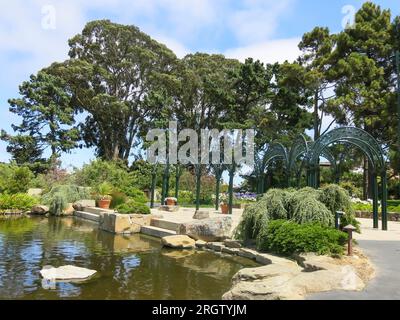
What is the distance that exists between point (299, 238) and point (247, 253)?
62.3 inches

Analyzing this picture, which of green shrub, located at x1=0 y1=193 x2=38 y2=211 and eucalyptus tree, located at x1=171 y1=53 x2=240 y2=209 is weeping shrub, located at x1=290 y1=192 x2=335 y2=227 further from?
eucalyptus tree, located at x1=171 y1=53 x2=240 y2=209

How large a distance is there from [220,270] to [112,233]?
20.9 feet

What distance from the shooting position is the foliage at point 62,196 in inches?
761

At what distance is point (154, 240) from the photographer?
1208cm

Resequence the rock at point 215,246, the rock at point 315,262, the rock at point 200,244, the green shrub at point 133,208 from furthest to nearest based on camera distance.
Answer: the green shrub at point 133,208
the rock at point 200,244
the rock at point 215,246
the rock at point 315,262

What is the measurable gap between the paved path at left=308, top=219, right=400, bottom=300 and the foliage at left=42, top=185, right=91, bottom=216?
13617mm

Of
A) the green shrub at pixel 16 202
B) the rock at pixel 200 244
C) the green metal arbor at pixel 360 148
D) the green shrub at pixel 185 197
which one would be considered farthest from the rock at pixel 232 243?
the green shrub at pixel 185 197

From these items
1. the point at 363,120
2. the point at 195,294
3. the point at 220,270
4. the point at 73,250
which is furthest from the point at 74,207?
the point at 363,120

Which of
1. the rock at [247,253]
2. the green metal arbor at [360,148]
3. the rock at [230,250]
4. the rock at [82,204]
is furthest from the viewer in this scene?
the rock at [82,204]

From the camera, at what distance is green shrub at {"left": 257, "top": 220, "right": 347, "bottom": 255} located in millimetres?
7598

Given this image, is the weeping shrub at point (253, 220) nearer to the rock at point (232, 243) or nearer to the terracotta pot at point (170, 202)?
the rock at point (232, 243)

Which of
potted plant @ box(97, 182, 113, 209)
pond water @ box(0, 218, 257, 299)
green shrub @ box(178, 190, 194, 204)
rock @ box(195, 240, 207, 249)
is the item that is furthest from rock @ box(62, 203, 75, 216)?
rock @ box(195, 240, 207, 249)

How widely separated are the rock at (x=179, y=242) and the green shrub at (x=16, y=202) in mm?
11461

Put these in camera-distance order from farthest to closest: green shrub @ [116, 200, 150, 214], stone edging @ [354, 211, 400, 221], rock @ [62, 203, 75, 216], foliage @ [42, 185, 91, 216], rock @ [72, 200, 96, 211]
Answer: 1. rock @ [72, 200, 96, 211]
2. rock @ [62, 203, 75, 216]
3. foliage @ [42, 185, 91, 216]
4. stone edging @ [354, 211, 400, 221]
5. green shrub @ [116, 200, 150, 214]
